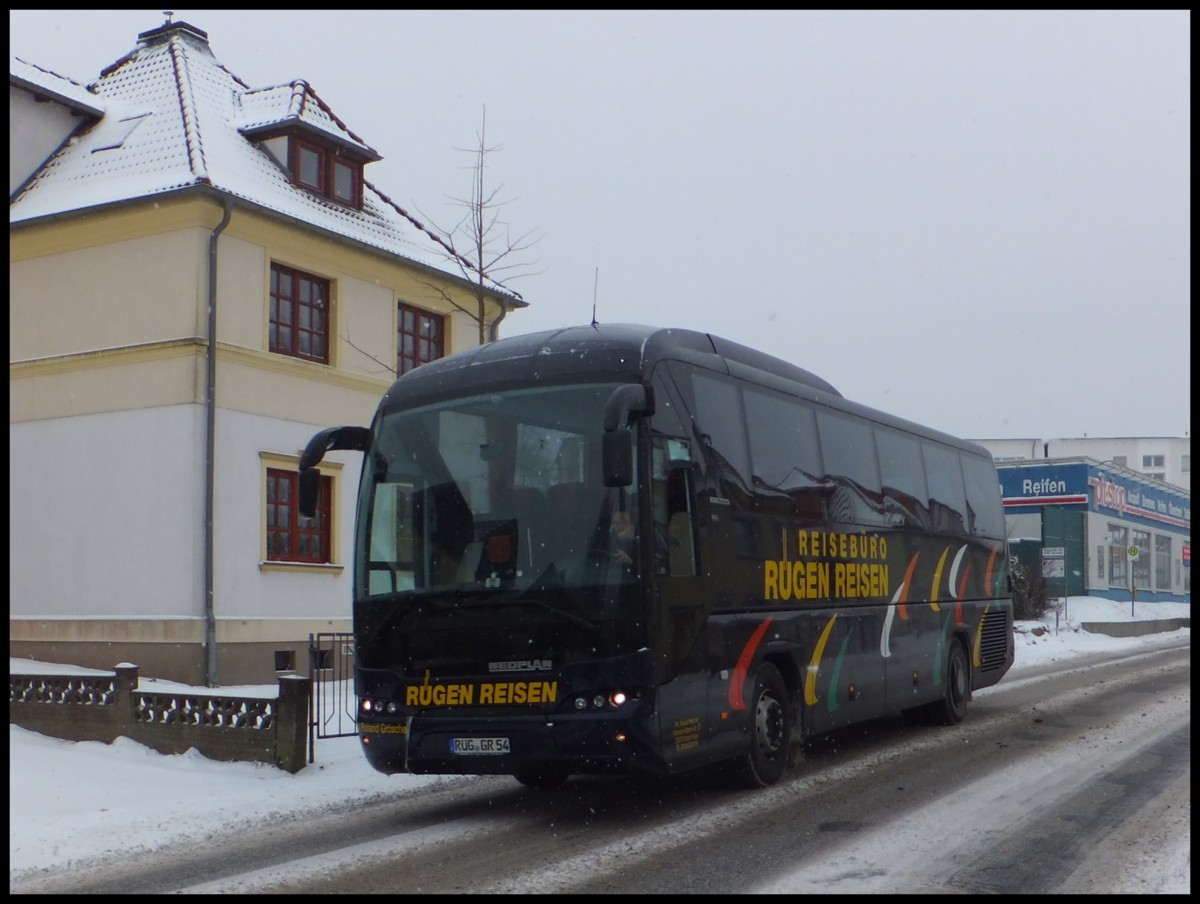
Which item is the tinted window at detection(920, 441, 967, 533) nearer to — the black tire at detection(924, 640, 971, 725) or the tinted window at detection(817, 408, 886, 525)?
the black tire at detection(924, 640, 971, 725)

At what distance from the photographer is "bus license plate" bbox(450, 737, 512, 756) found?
9.00 meters

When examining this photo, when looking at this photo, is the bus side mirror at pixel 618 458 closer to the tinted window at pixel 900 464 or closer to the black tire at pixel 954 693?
the tinted window at pixel 900 464

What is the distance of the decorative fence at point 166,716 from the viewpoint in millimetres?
11758

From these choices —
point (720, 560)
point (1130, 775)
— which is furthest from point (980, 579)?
point (720, 560)

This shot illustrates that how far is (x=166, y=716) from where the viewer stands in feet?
41.1

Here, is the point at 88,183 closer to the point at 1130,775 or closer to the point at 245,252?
the point at 245,252

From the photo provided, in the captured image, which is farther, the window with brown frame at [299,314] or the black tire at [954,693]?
the window with brown frame at [299,314]

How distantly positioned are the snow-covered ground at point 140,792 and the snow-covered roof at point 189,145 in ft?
33.6

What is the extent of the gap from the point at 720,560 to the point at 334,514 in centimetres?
1394

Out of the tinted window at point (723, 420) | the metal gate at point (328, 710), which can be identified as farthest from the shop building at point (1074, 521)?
the tinted window at point (723, 420)

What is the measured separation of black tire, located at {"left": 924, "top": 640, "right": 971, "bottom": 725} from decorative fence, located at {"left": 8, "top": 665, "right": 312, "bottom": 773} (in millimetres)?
7354

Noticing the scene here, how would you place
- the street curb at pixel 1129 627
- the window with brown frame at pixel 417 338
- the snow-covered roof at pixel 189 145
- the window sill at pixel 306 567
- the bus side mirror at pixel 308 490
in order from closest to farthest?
1. the bus side mirror at pixel 308 490
2. the window sill at pixel 306 567
3. the snow-covered roof at pixel 189 145
4. the window with brown frame at pixel 417 338
5. the street curb at pixel 1129 627

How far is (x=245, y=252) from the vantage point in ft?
69.0

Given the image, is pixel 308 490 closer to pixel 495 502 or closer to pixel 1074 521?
pixel 495 502
